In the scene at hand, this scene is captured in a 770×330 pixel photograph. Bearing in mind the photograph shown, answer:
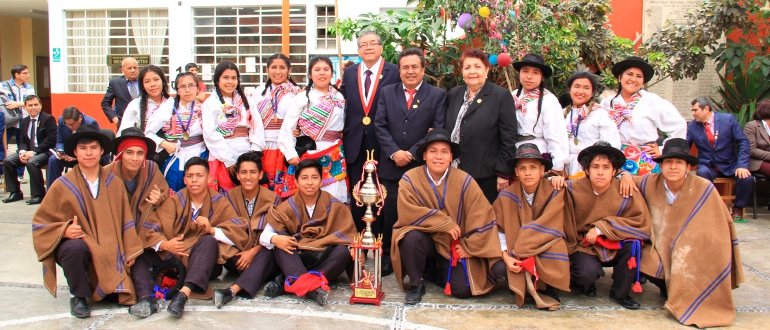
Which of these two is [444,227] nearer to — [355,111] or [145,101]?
[355,111]

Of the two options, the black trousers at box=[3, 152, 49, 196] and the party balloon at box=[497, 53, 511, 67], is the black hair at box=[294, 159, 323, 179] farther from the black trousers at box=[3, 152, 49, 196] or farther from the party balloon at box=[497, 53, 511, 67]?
the black trousers at box=[3, 152, 49, 196]

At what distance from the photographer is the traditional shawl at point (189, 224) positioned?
4.10 meters

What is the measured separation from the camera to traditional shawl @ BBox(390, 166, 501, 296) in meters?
4.02

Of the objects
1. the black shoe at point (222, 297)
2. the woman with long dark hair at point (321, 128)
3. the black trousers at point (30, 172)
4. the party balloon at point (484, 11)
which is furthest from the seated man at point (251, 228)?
the black trousers at point (30, 172)

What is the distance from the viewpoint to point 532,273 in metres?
3.81

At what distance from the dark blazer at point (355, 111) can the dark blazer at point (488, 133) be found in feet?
2.61

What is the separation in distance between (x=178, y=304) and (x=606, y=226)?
2755 mm

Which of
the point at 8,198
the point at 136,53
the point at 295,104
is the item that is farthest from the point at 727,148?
the point at 136,53

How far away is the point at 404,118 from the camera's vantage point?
460 cm

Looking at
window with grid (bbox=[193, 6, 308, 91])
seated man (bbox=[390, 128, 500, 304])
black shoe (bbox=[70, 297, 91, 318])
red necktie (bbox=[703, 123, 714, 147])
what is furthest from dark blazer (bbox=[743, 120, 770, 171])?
window with grid (bbox=[193, 6, 308, 91])

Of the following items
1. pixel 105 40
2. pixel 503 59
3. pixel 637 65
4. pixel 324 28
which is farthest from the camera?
pixel 105 40

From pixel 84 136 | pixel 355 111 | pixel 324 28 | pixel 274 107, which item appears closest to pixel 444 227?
pixel 355 111

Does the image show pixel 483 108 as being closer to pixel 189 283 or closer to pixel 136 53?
pixel 189 283

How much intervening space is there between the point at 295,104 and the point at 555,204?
2175mm
